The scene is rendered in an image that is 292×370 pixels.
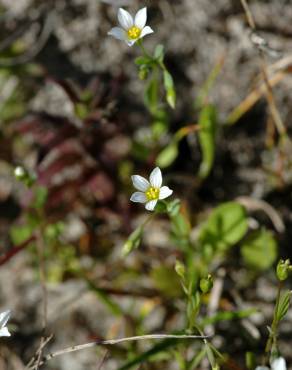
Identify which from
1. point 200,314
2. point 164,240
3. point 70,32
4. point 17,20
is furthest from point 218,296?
point 17,20

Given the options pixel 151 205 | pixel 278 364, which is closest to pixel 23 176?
pixel 151 205

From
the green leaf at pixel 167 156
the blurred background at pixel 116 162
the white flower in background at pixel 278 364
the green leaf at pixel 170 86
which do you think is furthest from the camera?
the green leaf at pixel 167 156

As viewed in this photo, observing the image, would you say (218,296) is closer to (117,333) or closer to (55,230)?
(117,333)

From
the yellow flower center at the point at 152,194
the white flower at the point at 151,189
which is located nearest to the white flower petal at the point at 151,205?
the white flower at the point at 151,189

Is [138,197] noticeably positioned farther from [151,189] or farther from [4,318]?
[4,318]

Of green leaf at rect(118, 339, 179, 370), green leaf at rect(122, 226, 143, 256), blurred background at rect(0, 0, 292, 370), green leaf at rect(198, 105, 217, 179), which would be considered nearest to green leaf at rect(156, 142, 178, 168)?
blurred background at rect(0, 0, 292, 370)

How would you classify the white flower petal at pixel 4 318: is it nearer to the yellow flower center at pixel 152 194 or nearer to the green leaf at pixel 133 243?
the green leaf at pixel 133 243
